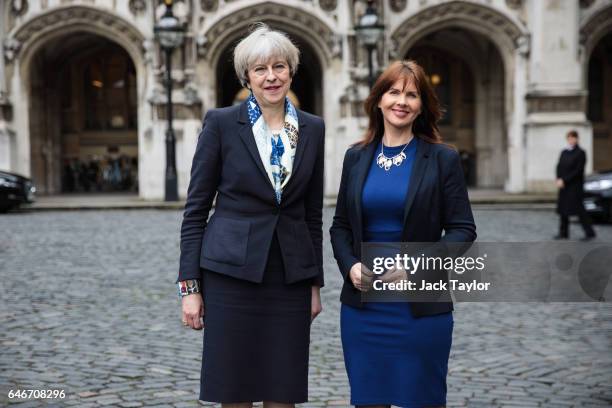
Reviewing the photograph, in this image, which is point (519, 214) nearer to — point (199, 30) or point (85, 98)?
point (199, 30)

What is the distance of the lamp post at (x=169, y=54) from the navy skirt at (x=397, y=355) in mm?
20913

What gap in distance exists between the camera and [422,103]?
3678 mm

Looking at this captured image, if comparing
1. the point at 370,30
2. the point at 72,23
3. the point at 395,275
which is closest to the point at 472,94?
the point at 370,30

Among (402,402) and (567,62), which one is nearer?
(402,402)

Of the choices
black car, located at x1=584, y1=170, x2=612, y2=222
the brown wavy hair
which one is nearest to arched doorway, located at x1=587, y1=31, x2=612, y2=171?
black car, located at x1=584, y1=170, x2=612, y2=222

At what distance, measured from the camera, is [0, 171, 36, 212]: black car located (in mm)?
22000

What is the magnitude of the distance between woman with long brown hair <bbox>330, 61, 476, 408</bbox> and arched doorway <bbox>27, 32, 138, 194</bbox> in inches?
1207

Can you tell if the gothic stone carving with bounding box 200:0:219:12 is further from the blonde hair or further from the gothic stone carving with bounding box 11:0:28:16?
the blonde hair

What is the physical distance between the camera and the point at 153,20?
26.5 meters

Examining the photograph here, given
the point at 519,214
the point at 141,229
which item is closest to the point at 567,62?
the point at 519,214

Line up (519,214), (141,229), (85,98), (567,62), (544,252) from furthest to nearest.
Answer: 1. (85,98)
2. (567,62)
3. (519,214)
4. (141,229)
5. (544,252)

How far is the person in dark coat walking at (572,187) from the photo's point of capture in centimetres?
1473

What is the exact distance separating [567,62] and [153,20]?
1232 centimetres

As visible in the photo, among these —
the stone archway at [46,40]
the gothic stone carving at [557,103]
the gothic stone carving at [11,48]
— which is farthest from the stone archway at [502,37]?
the gothic stone carving at [11,48]
